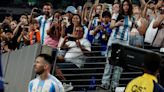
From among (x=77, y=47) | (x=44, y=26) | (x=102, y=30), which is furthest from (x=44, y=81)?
(x=44, y=26)

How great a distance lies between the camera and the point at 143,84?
589cm

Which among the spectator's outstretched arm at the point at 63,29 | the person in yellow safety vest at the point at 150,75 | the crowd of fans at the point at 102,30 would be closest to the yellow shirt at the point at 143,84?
the person in yellow safety vest at the point at 150,75

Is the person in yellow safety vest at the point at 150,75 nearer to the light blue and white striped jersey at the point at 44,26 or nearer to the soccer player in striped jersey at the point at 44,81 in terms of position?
the soccer player in striped jersey at the point at 44,81

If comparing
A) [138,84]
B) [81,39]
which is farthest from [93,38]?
[138,84]

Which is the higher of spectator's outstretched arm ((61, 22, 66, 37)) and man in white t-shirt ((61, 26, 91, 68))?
spectator's outstretched arm ((61, 22, 66, 37))

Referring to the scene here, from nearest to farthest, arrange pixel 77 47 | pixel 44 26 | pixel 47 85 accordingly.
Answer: pixel 47 85, pixel 77 47, pixel 44 26

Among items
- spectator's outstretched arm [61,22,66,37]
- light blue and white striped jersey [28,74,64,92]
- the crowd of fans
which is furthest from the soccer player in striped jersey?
spectator's outstretched arm [61,22,66,37]

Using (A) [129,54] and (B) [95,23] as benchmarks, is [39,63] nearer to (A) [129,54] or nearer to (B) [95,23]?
(A) [129,54]

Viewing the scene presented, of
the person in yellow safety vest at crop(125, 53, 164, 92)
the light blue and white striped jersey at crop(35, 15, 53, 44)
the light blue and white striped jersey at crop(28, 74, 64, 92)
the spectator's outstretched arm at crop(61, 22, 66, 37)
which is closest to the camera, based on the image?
the person in yellow safety vest at crop(125, 53, 164, 92)

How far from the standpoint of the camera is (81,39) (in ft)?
34.5

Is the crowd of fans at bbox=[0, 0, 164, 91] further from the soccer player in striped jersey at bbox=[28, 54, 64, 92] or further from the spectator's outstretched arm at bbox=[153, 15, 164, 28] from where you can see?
the soccer player in striped jersey at bbox=[28, 54, 64, 92]

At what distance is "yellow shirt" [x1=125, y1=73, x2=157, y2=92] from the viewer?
5.80 metres

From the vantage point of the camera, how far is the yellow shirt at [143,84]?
5.80 metres

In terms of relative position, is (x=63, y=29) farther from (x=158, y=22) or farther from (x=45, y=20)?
(x=158, y=22)
